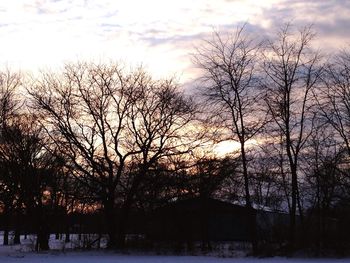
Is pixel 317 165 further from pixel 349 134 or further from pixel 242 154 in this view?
pixel 242 154

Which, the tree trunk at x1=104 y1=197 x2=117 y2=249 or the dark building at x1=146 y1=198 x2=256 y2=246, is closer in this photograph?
the dark building at x1=146 y1=198 x2=256 y2=246

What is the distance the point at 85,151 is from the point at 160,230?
789 centimetres

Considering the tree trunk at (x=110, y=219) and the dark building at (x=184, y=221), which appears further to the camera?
the tree trunk at (x=110, y=219)

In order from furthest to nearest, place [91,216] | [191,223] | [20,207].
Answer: [20,207] < [91,216] < [191,223]

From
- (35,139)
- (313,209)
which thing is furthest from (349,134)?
(35,139)

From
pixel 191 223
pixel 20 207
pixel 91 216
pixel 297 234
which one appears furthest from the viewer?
pixel 20 207

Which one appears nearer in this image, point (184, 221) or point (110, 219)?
point (184, 221)

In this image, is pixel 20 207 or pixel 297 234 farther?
pixel 20 207

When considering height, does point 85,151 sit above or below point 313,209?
above

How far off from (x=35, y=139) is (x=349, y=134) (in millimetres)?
23142

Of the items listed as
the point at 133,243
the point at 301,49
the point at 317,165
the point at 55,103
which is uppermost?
the point at 301,49

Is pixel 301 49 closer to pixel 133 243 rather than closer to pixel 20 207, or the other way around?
pixel 133 243

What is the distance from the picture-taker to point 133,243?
38.1 meters

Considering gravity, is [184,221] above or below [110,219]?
below
